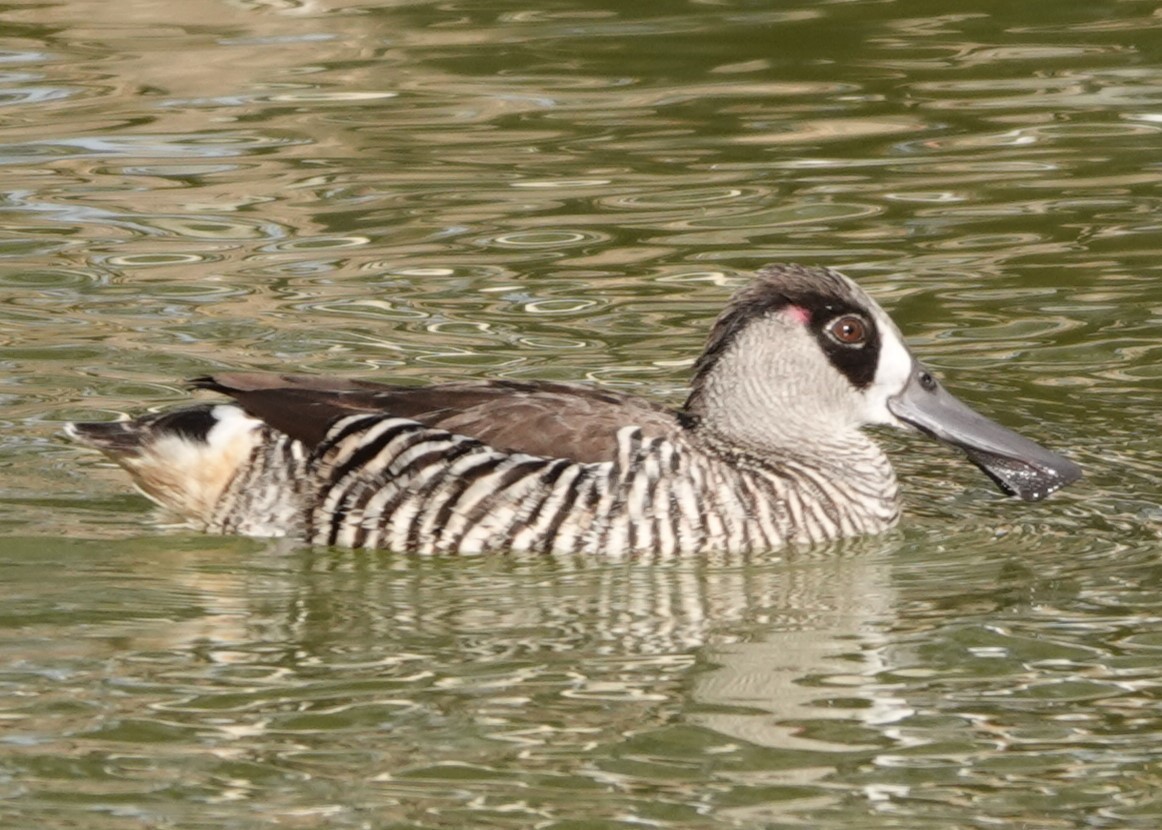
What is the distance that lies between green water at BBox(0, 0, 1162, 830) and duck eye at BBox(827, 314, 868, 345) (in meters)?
0.75

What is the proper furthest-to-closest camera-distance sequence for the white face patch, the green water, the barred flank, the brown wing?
the white face patch
the brown wing
the barred flank
the green water

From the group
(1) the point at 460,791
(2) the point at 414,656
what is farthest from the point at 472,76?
(1) the point at 460,791

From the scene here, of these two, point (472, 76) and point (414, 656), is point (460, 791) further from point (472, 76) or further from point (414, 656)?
point (472, 76)

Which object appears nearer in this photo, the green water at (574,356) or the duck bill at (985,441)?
the green water at (574,356)

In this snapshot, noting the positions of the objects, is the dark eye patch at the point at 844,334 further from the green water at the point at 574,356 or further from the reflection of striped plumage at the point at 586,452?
the green water at the point at 574,356

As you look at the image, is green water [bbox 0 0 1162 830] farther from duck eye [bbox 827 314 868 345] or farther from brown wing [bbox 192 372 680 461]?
duck eye [bbox 827 314 868 345]

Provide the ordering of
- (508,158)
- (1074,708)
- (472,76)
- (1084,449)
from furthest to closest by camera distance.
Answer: (472,76) → (508,158) → (1084,449) → (1074,708)

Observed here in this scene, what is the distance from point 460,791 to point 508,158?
8.48 metres

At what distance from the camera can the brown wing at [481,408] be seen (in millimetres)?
9047

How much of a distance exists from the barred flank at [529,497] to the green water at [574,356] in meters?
0.11

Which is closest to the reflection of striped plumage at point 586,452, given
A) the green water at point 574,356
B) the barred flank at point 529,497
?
the barred flank at point 529,497

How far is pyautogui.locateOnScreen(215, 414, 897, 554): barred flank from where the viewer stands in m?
8.94

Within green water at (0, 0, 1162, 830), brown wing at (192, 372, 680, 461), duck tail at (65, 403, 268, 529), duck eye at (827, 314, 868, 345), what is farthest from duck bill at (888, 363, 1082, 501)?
duck tail at (65, 403, 268, 529)

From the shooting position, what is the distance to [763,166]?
1455 centimetres
